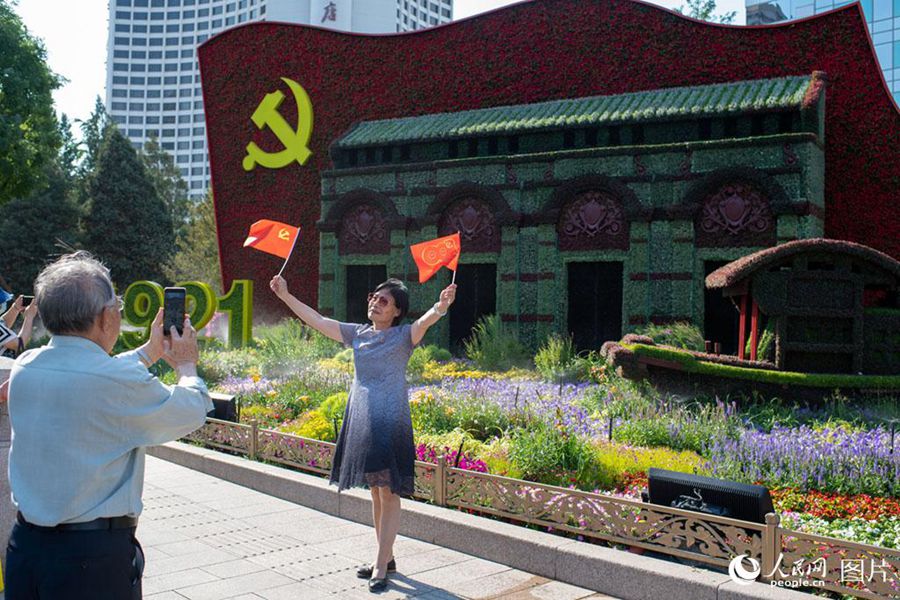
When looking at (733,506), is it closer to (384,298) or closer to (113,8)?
(384,298)

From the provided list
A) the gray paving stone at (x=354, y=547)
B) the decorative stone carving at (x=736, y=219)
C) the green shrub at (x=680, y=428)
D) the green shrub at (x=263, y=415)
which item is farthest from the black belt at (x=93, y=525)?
the decorative stone carving at (x=736, y=219)

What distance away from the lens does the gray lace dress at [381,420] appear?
5.89m

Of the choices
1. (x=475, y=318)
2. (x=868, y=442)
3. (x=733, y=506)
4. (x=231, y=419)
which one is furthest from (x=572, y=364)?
(x=733, y=506)

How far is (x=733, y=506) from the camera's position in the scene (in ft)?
19.4

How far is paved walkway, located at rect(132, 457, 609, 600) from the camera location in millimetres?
5871

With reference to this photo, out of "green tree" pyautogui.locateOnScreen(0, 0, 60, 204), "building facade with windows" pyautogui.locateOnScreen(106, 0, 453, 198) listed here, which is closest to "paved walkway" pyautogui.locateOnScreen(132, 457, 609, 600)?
"green tree" pyautogui.locateOnScreen(0, 0, 60, 204)

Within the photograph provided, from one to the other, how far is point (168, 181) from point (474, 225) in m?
47.0

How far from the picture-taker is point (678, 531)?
593 centimetres

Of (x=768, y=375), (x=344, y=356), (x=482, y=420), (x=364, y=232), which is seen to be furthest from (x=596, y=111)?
(x=482, y=420)

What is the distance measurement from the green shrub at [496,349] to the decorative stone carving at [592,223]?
2.47m

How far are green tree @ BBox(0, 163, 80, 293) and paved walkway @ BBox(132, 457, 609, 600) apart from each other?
4239cm

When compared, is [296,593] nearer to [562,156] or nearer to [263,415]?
[263,415]

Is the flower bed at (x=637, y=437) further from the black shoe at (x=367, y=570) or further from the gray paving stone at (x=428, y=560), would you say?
the black shoe at (x=367, y=570)

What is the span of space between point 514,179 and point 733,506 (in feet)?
48.7
